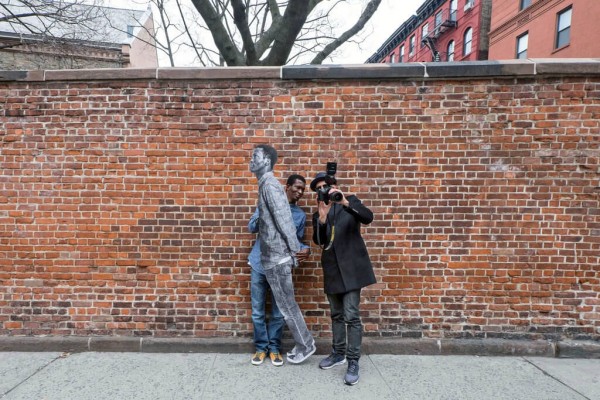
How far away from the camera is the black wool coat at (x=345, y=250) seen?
346cm

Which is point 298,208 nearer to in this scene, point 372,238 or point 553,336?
point 372,238

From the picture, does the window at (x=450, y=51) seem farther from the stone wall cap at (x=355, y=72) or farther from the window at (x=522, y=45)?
the stone wall cap at (x=355, y=72)

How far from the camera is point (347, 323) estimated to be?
350cm

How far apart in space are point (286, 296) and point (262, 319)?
17.4 inches

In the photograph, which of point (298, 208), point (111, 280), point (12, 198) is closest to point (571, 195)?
point (298, 208)

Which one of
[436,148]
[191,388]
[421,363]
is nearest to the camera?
[191,388]

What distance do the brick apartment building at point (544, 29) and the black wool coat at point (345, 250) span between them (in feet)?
53.9

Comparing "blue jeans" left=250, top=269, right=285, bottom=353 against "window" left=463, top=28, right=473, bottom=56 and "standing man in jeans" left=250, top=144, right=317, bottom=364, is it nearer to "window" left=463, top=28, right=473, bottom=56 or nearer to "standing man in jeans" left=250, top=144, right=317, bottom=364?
"standing man in jeans" left=250, top=144, right=317, bottom=364

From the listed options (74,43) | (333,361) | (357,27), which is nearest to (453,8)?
(357,27)

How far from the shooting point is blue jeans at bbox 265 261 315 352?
3.65 m

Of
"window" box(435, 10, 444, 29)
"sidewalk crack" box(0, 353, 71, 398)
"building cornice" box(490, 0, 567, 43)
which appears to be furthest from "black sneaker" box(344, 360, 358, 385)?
"window" box(435, 10, 444, 29)

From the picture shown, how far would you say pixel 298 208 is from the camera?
3.99 m

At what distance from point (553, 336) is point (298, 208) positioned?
10.2 ft

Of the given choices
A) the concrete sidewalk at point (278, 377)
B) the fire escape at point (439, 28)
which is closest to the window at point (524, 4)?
the fire escape at point (439, 28)
